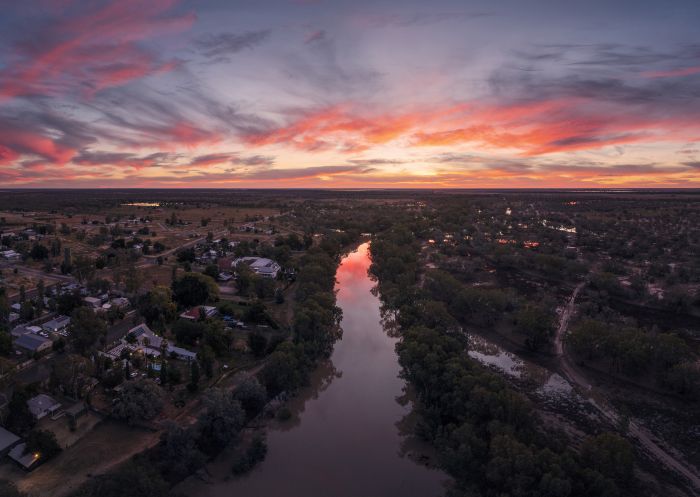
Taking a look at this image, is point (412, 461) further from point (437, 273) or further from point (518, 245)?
point (518, 245)

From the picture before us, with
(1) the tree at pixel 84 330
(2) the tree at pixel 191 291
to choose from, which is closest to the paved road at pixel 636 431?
(2) the tree at pixel 191 291

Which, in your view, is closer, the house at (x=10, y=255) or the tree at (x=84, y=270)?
the tree at (x=84, y=270)

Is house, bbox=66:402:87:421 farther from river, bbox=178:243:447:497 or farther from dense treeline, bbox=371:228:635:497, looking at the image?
dense treeline, bbox=371:228:635:497

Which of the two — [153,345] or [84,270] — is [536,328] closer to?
[153,345]

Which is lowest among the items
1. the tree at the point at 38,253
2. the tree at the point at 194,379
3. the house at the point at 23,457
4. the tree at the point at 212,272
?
the house at the point at 23,457

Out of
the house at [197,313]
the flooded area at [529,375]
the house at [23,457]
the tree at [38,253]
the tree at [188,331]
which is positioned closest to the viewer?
the house at [23,457]

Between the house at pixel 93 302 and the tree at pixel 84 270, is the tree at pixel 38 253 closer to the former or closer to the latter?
the tree at pixel 84 270
